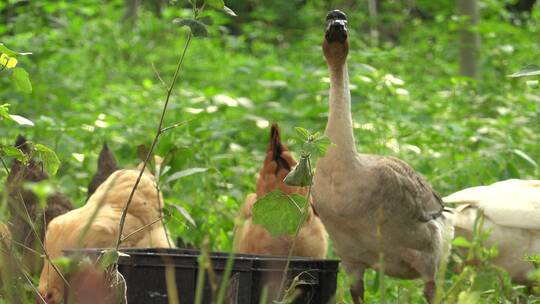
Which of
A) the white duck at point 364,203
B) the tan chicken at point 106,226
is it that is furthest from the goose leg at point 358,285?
the tan chicken at point 106,226

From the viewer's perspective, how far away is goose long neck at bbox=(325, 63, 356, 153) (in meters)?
3.88

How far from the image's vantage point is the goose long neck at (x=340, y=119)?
388 centimetres

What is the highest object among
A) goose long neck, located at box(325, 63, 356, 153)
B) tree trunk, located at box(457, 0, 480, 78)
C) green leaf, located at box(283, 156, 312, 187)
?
green leaf, located at box(283, 156, 312, 187)

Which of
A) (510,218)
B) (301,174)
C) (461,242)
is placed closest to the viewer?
(301,174)

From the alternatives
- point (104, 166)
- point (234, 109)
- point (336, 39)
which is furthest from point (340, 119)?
point (234, 109)

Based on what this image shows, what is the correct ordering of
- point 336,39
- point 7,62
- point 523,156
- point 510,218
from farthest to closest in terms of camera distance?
point 523,156 < point 510,218 < point 336,39 < point 7,62

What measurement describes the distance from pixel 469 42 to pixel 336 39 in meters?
6.06

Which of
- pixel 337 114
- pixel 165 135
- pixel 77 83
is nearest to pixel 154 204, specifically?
pixel 165 135

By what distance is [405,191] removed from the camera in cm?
406

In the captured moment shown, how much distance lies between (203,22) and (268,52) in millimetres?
12652

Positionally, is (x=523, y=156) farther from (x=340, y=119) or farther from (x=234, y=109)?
(x=234, y=109)

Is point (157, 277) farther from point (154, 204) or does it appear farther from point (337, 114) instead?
point (154, 204)

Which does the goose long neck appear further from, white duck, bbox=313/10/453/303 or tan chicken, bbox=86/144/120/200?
tan chicken, bbox=86/144/120/200

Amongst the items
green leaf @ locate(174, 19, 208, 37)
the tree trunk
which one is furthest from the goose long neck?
the tree trunk
